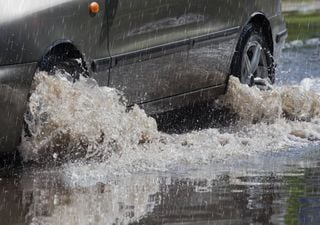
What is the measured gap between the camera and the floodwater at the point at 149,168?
20.2ft

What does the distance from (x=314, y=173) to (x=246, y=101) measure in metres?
2.66

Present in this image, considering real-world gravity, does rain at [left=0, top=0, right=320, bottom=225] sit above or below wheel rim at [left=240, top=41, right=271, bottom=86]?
below

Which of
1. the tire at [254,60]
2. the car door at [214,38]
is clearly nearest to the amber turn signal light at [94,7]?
the car door at [214,38]

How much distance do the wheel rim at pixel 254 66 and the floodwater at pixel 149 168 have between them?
0.29 m

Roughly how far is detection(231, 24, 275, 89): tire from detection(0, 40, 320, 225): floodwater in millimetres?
283

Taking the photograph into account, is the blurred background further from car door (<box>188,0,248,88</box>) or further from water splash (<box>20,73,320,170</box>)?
water splash (<box>20,73,320,170</box>)

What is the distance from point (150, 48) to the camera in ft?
28.5

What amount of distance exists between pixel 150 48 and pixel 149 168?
137cm

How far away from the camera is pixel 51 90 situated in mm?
7750

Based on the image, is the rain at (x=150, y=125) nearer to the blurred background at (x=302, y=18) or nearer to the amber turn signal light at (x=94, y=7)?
the amber turn signal light at (x=94, y=7)

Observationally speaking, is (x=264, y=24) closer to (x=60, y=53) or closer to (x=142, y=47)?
(x=142, y=47)

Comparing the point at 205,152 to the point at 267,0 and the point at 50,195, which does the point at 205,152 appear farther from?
the point at 267,0

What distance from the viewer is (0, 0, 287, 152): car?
7.46 metres

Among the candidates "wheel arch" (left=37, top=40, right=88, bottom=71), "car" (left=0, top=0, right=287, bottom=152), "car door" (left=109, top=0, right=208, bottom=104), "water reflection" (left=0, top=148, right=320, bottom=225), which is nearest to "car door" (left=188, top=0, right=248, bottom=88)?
"car" (left=0, top=0, right=287, bottom=152)
